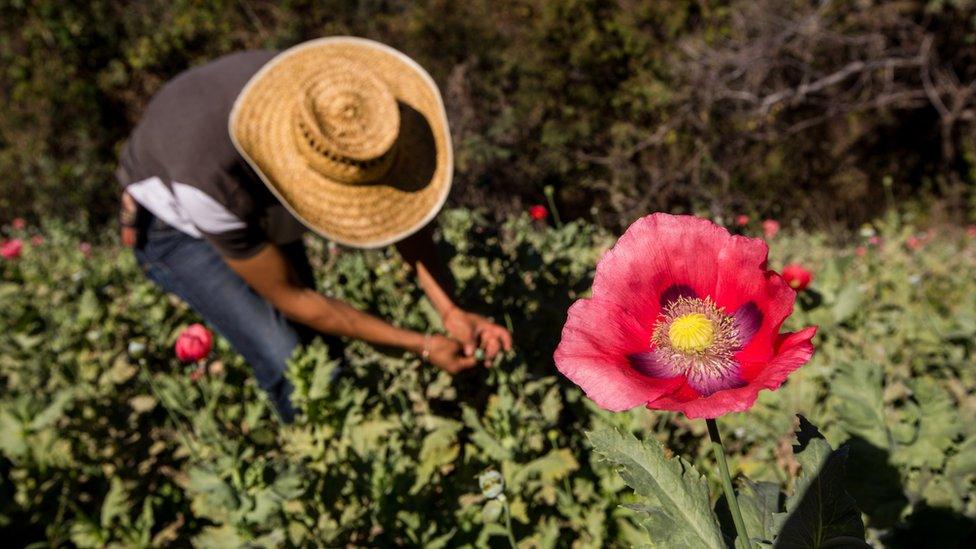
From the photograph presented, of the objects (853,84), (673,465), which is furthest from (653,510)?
(853,84)

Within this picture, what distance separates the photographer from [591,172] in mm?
8766

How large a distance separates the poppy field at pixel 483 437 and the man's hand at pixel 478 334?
0.27 feet

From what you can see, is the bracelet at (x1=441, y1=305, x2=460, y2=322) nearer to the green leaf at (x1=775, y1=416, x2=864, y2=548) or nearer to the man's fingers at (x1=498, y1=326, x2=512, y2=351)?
the man's fingers at (x1=498, y1=326, x2=512, y2=351)

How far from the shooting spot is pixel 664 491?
0.87 meters

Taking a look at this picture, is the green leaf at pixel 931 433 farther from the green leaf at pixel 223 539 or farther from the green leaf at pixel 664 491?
the green leaf at pixel 223 539

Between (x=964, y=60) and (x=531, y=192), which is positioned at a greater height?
(x=964, y=60)

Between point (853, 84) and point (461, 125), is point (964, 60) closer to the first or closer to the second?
point (853, 84)

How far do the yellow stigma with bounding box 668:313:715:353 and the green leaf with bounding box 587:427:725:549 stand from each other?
0.45 ft

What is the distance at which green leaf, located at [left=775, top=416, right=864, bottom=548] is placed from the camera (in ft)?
2.80

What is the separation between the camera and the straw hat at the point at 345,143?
1889mm

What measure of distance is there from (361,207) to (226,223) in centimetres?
46

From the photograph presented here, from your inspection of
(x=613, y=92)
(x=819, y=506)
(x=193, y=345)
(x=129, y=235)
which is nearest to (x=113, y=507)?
(x=193, y=345)

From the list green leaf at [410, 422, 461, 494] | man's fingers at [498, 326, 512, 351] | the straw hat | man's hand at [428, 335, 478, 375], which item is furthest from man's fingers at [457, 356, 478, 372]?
the straw hat

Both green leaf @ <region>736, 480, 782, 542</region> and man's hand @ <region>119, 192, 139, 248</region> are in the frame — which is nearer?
green leaf @ <region>736, 480, 782, 542</region>
